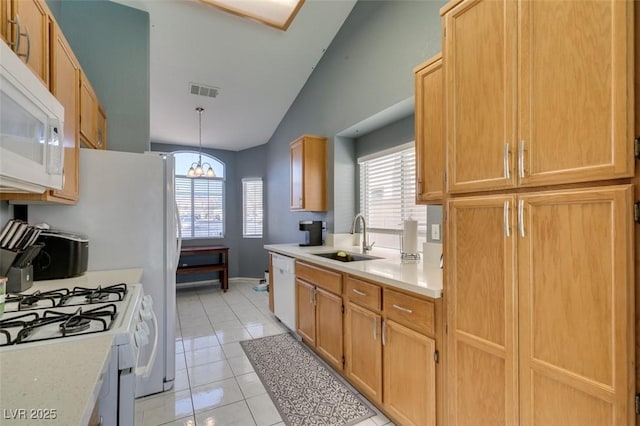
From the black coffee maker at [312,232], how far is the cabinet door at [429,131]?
1795 mm

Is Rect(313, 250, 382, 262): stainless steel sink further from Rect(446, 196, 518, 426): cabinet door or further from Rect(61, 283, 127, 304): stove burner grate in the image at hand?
Rect(61, 283, 127, 304): stove burner grate

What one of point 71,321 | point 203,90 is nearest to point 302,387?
point 71,321

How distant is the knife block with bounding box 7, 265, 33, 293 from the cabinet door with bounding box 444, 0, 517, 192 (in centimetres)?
222

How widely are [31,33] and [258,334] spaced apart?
9.54ft

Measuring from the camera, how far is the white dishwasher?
300 centimetres

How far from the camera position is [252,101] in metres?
4.25

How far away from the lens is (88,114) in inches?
84.2

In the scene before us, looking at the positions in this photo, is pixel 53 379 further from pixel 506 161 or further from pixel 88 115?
pixel 88 115

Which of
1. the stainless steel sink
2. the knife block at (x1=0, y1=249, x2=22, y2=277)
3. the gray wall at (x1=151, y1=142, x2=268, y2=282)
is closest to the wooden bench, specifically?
the gray wall at (x1=151, y1=142, x2=268, y2=282)

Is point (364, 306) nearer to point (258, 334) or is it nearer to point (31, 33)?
point (258, 334)

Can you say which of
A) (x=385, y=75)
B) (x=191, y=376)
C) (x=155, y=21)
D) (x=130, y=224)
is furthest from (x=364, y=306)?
(x=155, y=21)

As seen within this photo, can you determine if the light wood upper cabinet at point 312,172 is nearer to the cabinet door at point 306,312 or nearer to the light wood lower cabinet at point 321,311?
the light wood lower cabinet at point 321,311

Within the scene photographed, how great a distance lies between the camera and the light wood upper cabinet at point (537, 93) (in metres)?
0.86

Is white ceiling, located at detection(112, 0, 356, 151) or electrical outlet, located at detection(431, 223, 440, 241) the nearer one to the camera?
electrical outlet, located at detection(431, 223, 440, 241)
